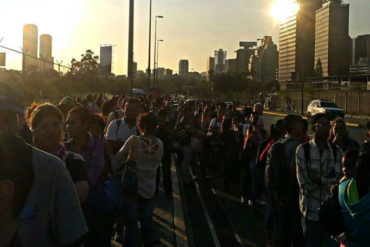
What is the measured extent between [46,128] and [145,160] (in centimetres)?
240

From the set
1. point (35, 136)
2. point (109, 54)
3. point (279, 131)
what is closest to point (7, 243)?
point (35, 136)

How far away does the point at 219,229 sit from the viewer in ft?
27.0

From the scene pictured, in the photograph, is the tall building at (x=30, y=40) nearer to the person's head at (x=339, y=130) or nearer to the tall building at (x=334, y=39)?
the person's head at (x=339, y=130)

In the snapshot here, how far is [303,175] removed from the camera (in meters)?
5.28

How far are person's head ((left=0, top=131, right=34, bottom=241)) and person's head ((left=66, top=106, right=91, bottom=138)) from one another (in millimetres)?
2338

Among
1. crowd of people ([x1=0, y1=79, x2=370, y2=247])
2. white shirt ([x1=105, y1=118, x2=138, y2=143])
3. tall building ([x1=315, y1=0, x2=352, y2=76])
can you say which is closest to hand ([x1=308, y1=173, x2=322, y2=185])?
crowd of people ([x1=0, y1=79, x2=370, y2=247])

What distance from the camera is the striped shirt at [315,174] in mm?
5227

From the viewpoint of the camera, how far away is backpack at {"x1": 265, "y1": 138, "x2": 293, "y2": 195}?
238 inches

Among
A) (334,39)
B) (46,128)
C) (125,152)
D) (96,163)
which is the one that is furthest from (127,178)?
(334,39)

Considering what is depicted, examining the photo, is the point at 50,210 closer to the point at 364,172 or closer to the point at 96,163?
the point at 364,172

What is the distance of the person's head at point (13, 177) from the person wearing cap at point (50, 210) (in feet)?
0.86

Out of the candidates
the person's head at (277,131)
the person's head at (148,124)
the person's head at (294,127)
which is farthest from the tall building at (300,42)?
the person's head at (148,124)

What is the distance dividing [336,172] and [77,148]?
8.43 ft

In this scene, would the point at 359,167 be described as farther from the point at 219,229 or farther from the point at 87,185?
the point at 219,229
